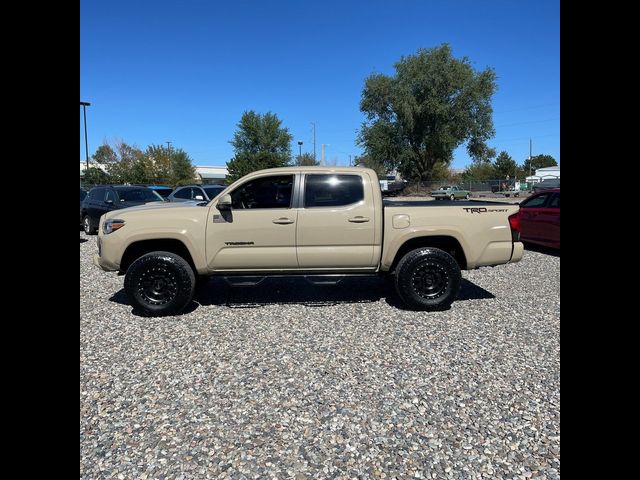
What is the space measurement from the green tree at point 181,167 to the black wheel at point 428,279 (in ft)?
184

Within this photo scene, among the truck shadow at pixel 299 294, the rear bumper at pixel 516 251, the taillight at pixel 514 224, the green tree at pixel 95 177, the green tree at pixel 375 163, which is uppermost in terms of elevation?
the green tree at pixel 375 163

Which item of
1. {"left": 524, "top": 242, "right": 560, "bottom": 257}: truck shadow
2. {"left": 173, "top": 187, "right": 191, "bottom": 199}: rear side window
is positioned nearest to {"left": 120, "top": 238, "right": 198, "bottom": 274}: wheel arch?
{"left": 524, "top": 242, "right": 560, "bottom": 257}: truck shadow

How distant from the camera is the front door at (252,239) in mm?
5078

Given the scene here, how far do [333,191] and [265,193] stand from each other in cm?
92

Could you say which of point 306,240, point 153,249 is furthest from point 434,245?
point 153,249

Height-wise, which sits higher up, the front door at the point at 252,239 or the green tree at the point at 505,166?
the green tree at the point at 505,166

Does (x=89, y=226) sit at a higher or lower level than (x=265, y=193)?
lower

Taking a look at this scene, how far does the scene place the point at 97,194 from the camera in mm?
12922

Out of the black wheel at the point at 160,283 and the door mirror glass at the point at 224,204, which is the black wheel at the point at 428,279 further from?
the black wheel at the point at 160,283

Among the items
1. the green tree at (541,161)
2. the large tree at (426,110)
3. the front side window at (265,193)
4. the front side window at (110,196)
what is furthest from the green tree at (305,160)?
the green tree at (541,161)

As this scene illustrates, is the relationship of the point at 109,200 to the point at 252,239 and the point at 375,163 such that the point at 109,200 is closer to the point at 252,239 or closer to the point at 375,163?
the point at 252,239
